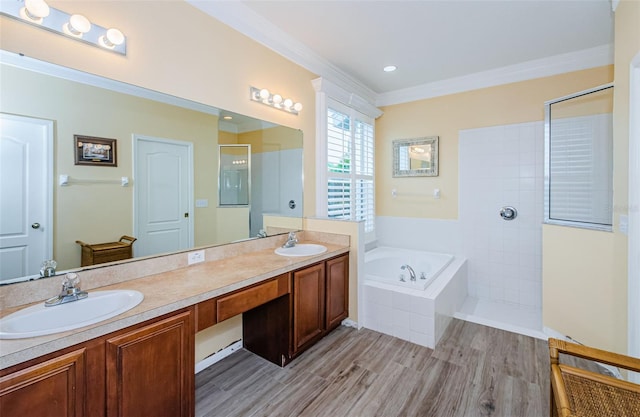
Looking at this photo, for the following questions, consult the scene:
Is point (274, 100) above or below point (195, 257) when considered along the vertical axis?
above

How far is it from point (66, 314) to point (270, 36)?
2400mm

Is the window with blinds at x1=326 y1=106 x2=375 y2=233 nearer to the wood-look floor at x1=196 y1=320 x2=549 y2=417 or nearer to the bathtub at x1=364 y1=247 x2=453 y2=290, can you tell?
the bathtub at x1=364 y1=247 x2=453 y2=290

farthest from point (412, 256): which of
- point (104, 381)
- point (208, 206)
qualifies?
point (104, 381)

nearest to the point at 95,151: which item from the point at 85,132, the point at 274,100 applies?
the point at 85,132

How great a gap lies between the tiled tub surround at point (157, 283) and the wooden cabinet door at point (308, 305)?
0.10m

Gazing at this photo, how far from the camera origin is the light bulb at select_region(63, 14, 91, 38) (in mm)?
1433

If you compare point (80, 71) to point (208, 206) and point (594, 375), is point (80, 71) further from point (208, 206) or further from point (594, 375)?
point (594, 375)

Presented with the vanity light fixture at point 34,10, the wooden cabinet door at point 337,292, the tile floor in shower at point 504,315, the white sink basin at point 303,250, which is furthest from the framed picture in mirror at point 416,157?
the vanity light fixture at point 34,10

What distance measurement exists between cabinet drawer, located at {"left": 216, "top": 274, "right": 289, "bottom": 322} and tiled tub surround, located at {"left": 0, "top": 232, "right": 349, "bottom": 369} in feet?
0.15

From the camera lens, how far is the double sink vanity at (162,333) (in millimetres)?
999

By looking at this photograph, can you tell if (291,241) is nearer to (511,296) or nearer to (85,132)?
(85,132)

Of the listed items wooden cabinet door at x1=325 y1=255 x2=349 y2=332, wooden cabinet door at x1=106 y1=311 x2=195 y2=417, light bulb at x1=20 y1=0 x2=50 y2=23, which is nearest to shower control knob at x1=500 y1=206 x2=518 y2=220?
wooden cabinet door at x1=325 y1=255 x2=349 y2=332

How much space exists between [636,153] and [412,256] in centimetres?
244

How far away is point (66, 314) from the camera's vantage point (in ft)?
4.22
